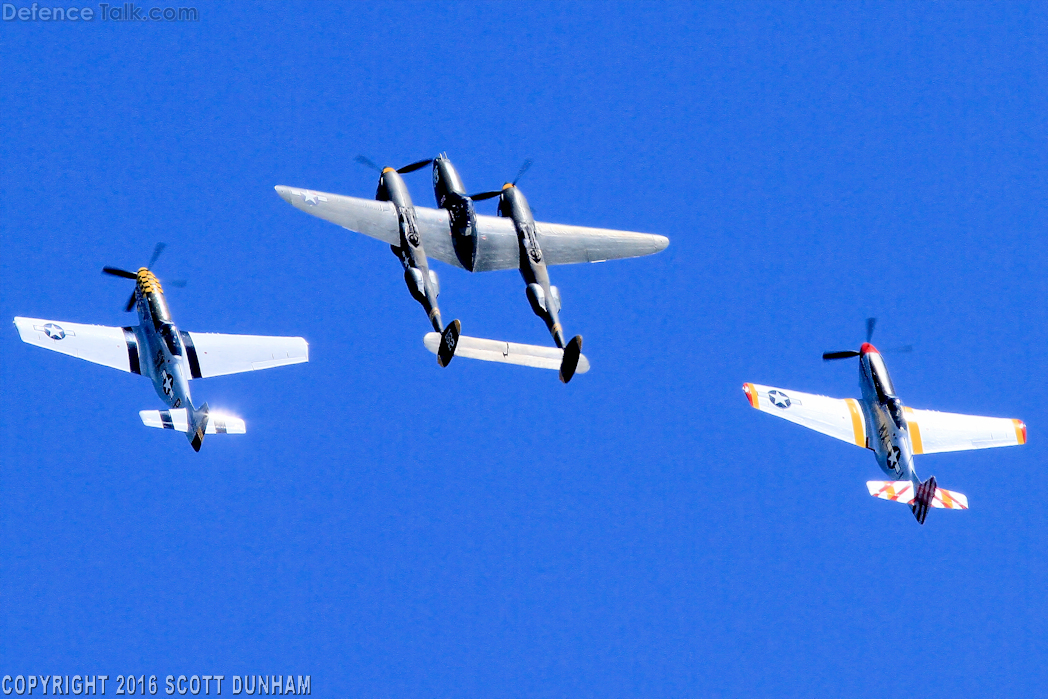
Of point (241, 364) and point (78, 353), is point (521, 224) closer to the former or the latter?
point (241, 364)

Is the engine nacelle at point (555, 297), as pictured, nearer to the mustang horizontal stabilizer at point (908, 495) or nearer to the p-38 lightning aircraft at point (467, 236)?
the p-38 lightning aircraft at point (467, 236)

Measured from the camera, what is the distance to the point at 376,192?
2292 inches

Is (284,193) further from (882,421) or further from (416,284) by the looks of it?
(882,421)

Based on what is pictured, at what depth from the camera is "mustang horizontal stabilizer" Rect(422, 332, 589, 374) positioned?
2059 inches

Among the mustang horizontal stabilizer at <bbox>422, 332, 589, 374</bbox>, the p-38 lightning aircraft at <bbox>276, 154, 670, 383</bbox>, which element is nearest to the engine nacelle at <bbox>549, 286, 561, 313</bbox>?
the p-38 lightning aircraft at <bbox>276, 154, 670, 383</bbox>

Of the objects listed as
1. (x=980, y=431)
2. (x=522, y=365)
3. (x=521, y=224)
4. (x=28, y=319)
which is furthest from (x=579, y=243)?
(x=28, y=319)

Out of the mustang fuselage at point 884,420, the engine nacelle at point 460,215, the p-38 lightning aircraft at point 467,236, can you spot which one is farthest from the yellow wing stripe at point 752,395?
the engine nacelle at point 460,215

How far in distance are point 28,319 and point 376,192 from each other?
41.2 feet

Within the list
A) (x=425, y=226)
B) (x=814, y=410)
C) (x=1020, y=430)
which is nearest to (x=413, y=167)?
(x=425, y=226)

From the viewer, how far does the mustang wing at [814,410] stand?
56656 mm

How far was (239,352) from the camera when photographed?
56406 mm

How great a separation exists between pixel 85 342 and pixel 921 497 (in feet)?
92.1

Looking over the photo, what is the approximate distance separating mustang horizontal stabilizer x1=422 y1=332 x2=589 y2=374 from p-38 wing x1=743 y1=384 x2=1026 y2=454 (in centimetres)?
737

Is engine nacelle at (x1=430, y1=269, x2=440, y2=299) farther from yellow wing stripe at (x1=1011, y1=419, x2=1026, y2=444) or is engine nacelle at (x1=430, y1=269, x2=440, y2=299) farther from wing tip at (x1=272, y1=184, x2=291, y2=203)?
yellow wing stripe at (x1=1011, y1=419, x2=1026, y2=444)
